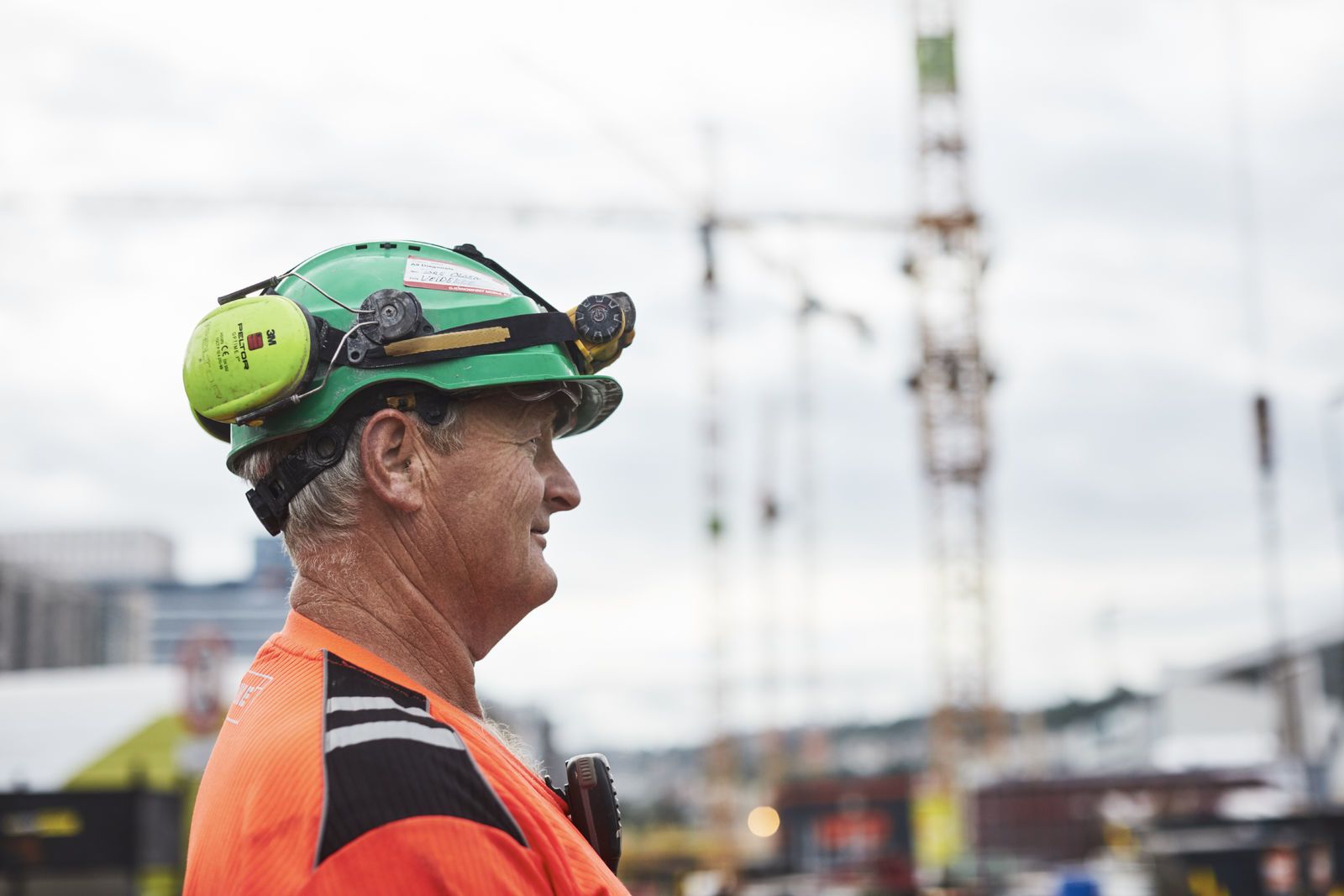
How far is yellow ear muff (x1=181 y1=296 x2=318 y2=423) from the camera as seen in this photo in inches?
79.9

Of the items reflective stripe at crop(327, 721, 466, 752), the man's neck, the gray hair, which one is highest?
the gray hair

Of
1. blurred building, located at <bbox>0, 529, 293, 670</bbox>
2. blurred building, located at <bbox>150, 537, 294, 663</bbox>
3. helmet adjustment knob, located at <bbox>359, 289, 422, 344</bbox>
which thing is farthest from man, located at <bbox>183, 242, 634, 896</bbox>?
blurred building, located at <bbox>150, 537, 294, 663</bbox>

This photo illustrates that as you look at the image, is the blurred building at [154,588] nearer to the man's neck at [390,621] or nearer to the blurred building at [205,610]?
the blurred building at [205,610]

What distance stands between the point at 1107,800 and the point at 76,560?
517ft

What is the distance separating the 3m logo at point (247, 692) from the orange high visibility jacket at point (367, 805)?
23mm

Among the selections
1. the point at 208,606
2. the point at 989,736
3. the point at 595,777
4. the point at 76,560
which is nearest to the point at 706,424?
the point at 989,736

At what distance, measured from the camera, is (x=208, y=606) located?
17088 centimetres

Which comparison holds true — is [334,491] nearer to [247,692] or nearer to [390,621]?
[390,621]

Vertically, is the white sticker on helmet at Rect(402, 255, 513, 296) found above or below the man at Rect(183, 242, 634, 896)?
above

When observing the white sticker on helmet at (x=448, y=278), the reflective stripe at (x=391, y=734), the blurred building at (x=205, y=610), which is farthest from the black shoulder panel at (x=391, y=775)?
the blurred building at (x=205, y=610)

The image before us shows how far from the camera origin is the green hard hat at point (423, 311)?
2037 mm

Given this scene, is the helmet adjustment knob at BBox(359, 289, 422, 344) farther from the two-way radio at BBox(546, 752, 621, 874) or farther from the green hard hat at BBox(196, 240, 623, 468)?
the two-way radio at BBox(546, 752, 621, 874)

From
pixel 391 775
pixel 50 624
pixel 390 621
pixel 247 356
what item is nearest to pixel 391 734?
pixel 391 775

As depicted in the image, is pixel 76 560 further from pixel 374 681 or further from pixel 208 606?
pixel 374 681
